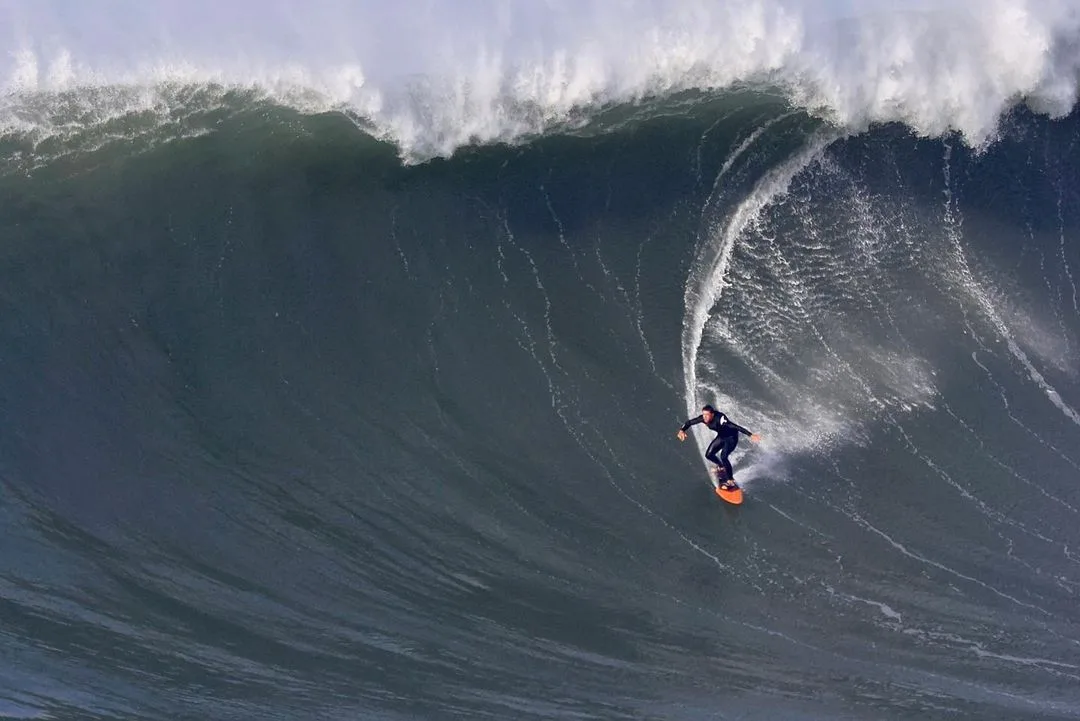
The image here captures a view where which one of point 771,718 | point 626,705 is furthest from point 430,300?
point 771,718

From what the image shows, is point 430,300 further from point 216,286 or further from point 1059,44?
point 1059,44

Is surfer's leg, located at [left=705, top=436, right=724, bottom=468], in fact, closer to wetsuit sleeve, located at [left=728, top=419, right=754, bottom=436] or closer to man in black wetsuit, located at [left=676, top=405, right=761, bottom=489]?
man in black wetsuit, located at [left=676, top=405, right=761, bottom=489]

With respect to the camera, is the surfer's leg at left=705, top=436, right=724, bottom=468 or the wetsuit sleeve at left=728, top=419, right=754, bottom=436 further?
the surfer's leg at left=705, top=436, right=724, bottom=468

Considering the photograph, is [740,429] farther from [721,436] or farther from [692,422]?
[692,422]

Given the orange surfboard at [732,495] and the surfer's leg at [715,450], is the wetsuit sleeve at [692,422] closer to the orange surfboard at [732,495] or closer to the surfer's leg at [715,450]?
the surfer's leg at [715,450]

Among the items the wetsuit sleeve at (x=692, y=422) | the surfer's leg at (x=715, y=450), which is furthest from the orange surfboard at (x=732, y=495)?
the wetsuit sleeve at (x=692, y=422)

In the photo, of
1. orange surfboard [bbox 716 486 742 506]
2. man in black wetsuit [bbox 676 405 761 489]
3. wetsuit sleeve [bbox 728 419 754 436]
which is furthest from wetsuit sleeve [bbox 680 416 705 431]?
orange surfboard [bbox 716 486 742 506]
